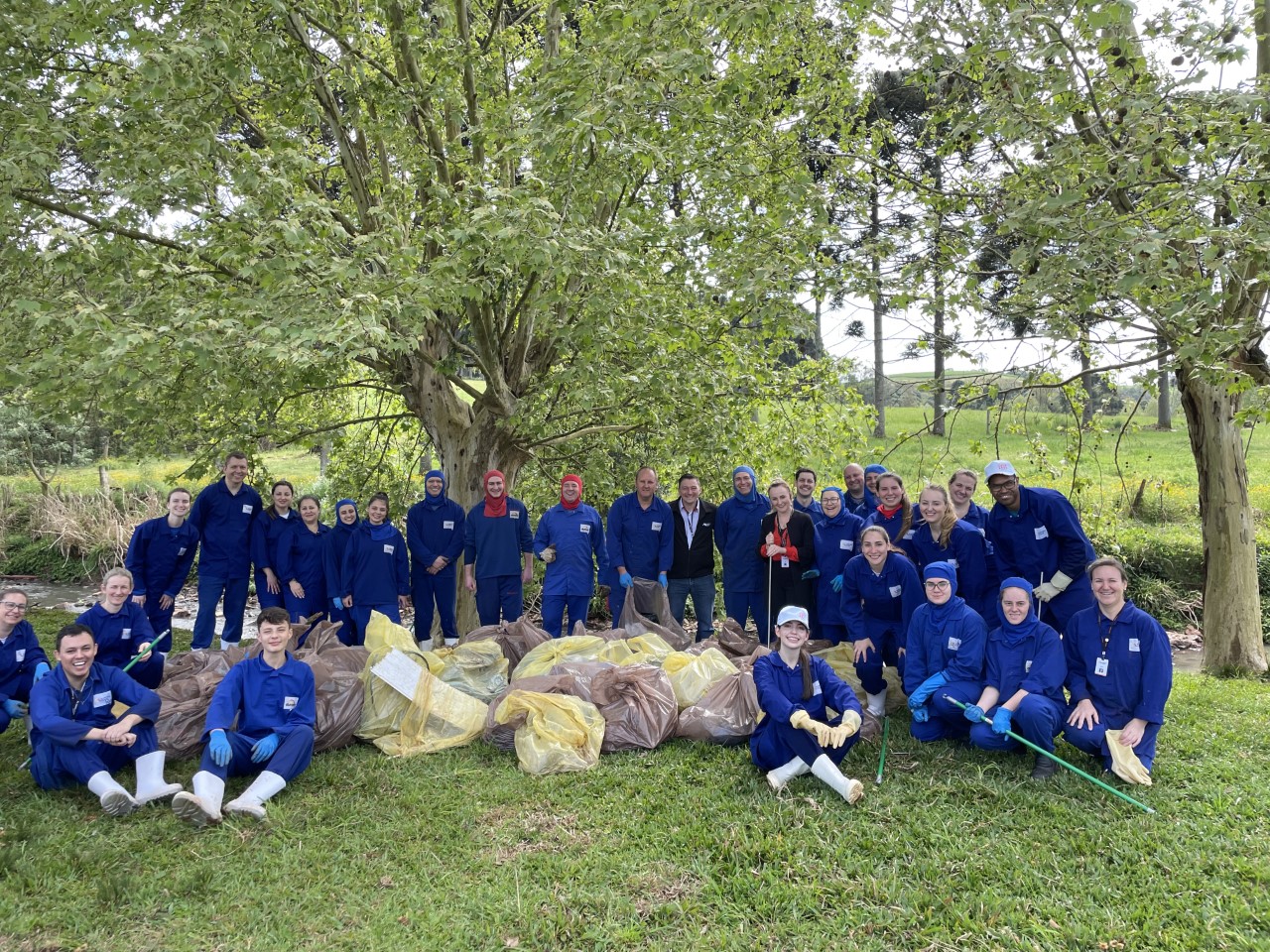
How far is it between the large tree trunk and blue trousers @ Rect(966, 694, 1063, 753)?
4.04m

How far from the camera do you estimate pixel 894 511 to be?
5848 mm

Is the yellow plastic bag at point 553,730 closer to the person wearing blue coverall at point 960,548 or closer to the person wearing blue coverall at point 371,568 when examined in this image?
the person wearing blue coverall at point 371,568

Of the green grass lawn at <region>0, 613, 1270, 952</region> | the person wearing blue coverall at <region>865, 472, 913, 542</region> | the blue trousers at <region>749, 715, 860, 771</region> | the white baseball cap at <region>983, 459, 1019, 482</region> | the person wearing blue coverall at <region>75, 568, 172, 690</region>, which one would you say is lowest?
the green grass lawn at <region>0, 613, 1270, 952</region>

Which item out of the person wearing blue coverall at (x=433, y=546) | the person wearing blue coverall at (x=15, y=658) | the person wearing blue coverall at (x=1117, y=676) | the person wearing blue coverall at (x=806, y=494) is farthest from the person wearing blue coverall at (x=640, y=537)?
the person wearing blue coverall at (x=15, y=658)

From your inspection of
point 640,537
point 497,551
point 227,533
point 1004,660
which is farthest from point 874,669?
point 227,533

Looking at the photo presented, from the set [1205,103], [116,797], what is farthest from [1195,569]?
[116,797]

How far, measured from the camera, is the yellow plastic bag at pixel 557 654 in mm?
5516

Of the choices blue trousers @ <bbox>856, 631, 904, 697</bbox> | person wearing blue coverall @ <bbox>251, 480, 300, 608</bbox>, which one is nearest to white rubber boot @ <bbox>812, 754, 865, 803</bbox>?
blue trousers @ <bbox>856, 631, 904, 697</bbox>

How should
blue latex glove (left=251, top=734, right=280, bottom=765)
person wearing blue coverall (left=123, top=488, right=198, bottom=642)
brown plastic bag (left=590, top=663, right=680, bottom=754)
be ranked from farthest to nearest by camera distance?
person wearing blue coverall (left=123, top=488, right=198, bottom=642) < brown plastic bag (left=590, top=663, right=680, bottom=754) < blue latex glove (left=251, top=734, right=280, bottom=765)

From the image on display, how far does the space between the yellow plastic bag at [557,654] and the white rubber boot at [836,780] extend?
6.05ft

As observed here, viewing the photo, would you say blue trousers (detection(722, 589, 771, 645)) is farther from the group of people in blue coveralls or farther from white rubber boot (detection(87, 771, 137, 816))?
white rubber boot (detection(87, 771, 137, 816))

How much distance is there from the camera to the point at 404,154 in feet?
24.1

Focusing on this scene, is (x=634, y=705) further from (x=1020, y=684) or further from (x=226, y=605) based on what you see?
(x=226, y=605)

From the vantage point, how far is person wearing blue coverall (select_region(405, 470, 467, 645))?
Answer: 691 centimetres
